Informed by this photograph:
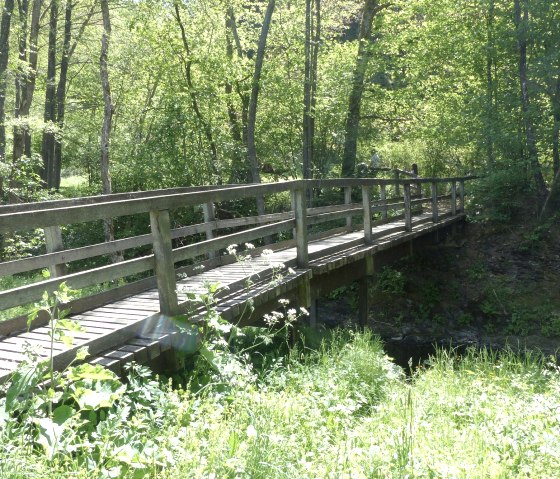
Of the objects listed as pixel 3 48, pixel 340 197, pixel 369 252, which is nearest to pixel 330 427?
pixel 369 252

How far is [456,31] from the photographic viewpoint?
1709 centimetres

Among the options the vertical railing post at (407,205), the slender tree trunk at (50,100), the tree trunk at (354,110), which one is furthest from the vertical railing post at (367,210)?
the slender tree trunk at (50,100)

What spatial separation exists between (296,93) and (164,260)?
1505 centimetres

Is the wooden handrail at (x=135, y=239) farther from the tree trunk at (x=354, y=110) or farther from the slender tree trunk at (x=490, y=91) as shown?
the tree trunk at (x=354, y=110)

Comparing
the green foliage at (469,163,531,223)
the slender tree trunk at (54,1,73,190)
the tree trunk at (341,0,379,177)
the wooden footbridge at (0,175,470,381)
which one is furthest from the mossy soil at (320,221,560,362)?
the slender tree trunk at (54,1,73,190)

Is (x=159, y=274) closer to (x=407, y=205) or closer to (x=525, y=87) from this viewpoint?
(x=407, y=205)

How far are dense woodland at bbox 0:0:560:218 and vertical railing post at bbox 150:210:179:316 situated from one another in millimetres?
10119

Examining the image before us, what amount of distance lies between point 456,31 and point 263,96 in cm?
651

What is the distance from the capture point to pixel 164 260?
4.76 metres

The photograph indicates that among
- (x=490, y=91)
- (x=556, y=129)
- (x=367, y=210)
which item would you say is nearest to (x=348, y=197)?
(x=367, y=210)

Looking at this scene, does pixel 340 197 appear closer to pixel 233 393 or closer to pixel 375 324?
pixel 375 324

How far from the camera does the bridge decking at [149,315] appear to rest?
4102 millimetres

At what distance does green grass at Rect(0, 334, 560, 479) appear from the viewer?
115 inches

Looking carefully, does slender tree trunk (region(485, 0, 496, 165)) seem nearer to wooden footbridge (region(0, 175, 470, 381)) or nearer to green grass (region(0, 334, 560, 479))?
wooden footbridge (region(0, 175, 470, 381))
